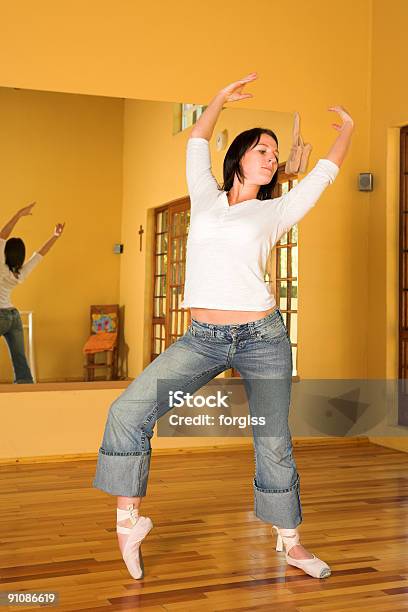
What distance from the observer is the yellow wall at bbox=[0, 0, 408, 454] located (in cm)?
497

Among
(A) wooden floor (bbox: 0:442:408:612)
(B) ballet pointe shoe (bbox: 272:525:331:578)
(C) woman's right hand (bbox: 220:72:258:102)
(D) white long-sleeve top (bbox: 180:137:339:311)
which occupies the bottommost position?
(A) wooden floor (bbox: 0:442:408:612)

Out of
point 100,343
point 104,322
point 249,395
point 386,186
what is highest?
point 386,186

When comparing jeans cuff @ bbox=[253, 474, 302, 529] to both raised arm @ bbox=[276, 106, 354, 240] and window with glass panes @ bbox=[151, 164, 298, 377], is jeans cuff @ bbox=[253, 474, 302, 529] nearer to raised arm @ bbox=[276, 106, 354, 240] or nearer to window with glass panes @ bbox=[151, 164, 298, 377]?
raised arm @ bbox=[276, 106, 354, 240]

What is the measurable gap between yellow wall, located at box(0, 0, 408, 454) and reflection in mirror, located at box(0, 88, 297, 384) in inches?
4.1

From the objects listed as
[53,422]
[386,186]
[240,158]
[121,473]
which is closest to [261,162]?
[240,158]

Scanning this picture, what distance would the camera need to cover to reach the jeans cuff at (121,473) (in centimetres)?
250

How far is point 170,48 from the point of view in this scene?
5039 mm

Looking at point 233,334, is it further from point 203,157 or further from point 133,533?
point 133,533

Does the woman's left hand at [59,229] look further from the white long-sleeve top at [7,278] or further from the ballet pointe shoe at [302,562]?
the ballet pointe shoe at [302,562]

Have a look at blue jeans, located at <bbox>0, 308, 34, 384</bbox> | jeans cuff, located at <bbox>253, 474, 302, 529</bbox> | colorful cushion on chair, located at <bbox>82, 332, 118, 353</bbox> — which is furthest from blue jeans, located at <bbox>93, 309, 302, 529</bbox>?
colorful cushion on chair, located at <bbox>82, 332, 118, 353</bbox>

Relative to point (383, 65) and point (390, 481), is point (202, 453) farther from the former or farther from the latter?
point (383, 65)

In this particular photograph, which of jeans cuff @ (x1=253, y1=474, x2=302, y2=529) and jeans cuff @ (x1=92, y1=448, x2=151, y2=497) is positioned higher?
jeans cuff @ (x1=92, y1=448, x2=151, y2=497)

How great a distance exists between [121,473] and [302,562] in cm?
69

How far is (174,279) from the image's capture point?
5445 mm
